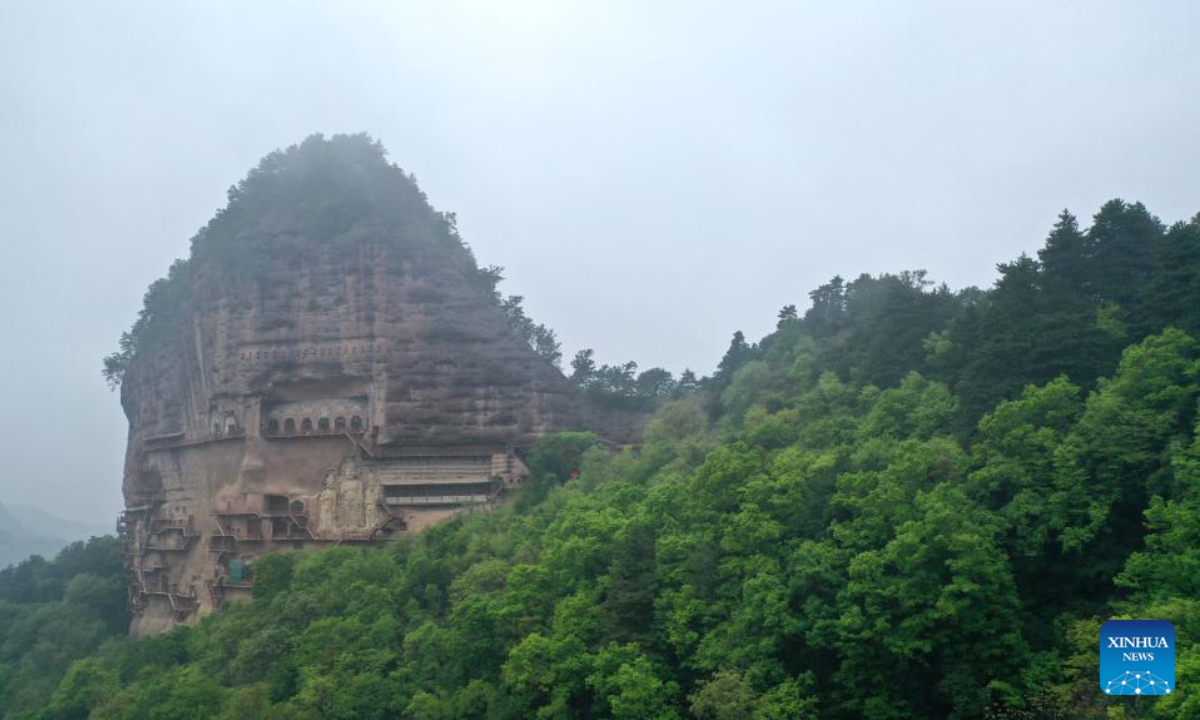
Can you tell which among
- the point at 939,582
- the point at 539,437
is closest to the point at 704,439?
the point at 539,437

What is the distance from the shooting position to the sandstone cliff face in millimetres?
36719

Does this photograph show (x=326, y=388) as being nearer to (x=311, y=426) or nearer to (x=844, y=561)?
(x=311, y=426)

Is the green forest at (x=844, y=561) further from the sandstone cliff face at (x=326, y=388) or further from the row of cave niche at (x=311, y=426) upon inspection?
the row of cave niche at (x=311, y=426)

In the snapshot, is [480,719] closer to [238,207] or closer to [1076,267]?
[1076,267]

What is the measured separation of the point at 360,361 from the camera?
123 feet

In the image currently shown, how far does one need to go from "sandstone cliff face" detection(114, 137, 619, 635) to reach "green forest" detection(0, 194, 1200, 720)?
16.6 ft

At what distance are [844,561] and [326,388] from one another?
24.9 metres

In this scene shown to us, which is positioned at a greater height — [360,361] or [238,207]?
[238,207]

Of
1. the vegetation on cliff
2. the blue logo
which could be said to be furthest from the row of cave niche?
the blue logo

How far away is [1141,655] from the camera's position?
7.00m

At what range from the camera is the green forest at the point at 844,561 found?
1638 centimetres

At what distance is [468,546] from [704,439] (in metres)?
7.39

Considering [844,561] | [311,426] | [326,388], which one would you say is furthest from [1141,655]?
[311,426]

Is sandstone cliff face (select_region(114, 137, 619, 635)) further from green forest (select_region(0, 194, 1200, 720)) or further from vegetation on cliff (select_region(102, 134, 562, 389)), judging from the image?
green forest (select_region(0, 194, 1200, 720))
